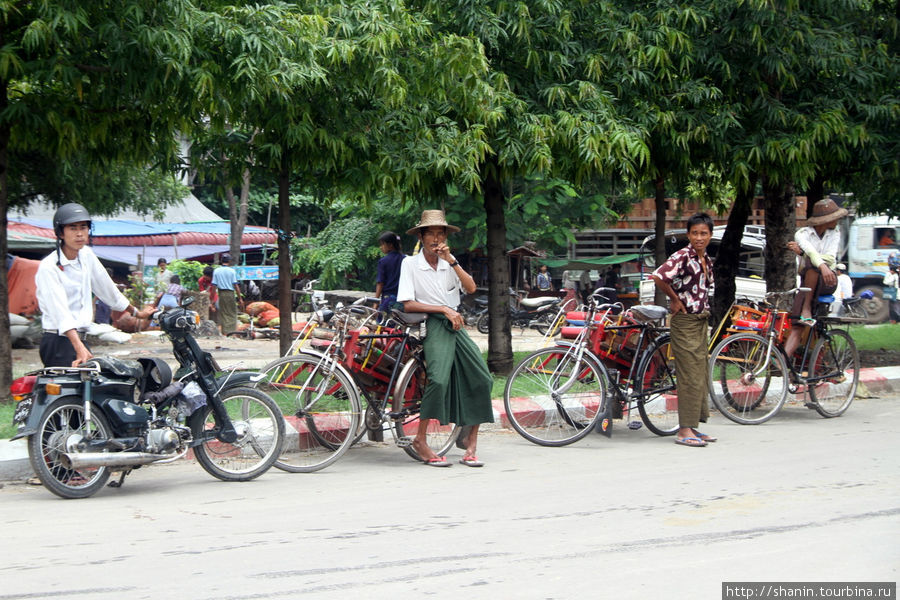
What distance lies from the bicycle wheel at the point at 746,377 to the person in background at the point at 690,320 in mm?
712

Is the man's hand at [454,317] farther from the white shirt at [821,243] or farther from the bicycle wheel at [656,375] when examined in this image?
the white shirt at [821,243]

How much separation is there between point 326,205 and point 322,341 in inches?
142

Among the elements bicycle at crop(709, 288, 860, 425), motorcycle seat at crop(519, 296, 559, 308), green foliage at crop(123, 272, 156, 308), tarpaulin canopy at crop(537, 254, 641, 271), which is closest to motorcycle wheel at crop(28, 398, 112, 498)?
bicycle at crop(709, 288, 860, 425)

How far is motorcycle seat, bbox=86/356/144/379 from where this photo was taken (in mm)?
5984

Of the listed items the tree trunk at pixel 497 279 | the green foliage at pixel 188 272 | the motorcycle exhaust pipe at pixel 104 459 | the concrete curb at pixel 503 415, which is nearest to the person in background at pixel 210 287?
the green foliage at pixel 188 272

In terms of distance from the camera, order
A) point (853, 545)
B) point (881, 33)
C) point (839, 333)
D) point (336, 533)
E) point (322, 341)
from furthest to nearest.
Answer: point (881, 33) → point (839, 333) → point (322, 341) → point (336, 533) → point (853, 545)

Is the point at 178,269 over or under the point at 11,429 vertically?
over

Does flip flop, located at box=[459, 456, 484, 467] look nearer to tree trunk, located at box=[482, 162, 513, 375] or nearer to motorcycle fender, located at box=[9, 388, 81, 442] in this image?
motorcycle fender, located at box=[9, 388, 81, 442]

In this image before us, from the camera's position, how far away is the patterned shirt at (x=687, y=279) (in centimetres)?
777

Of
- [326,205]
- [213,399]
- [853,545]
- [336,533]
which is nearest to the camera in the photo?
[853,545]

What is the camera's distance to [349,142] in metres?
9.33

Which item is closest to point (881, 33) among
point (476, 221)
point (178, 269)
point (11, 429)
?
point (11, 429)

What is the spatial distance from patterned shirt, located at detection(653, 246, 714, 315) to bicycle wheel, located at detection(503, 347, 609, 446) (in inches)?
35.5

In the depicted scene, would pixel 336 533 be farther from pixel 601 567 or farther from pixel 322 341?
pixel 322 341
